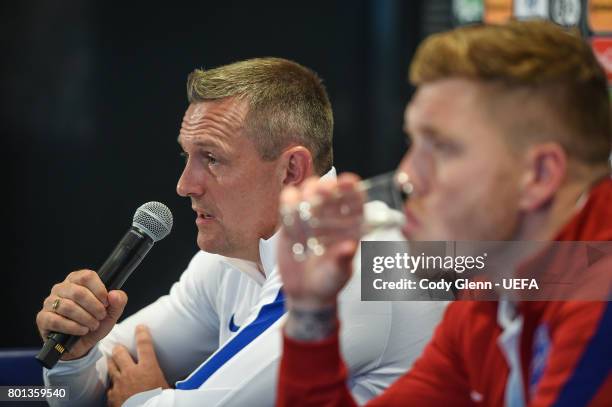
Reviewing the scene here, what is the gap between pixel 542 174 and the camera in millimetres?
882

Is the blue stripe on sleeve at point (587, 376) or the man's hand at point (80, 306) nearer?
the blue stripe on sleeve at point (587, 376)

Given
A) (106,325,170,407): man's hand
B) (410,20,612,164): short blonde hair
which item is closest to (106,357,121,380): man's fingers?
(106,325,170,407): man's hand

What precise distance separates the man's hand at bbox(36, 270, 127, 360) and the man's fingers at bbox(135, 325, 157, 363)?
7.5 inches

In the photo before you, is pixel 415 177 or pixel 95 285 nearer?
Result: pixel 415 177

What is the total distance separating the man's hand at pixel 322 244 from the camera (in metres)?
0.92

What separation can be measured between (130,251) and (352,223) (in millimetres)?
669

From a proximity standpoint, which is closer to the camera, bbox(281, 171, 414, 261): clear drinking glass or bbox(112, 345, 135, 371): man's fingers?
bbox(281, 171, 414, 261): clear drinking glass

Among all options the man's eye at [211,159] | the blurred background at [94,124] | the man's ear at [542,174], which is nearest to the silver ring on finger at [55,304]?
the man's eye at [211,159]

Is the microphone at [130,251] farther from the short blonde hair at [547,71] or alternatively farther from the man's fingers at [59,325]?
the short blonde hair at [547,71]

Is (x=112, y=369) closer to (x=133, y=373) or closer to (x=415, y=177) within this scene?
(x=133, y=373)

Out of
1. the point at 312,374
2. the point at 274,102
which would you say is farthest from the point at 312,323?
the point at 274,102

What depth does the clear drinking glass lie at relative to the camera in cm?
93

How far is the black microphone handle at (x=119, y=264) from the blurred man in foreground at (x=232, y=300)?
0.02 meters

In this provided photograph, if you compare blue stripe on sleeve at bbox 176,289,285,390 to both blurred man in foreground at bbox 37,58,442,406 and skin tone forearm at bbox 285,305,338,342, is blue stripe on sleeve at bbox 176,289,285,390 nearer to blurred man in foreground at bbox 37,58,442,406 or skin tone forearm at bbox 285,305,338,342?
blurred man in foreground at bbox 37,58,442,406
